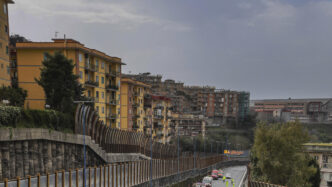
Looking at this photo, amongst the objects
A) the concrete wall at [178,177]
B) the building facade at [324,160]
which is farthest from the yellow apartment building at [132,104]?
the building facade at [324,160]

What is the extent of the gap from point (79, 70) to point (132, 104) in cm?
2136

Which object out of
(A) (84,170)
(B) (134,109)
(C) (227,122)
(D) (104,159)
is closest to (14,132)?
(A) (84,170)

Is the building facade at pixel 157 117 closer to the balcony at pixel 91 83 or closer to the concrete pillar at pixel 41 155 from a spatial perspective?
the balcony at pixel 91 83

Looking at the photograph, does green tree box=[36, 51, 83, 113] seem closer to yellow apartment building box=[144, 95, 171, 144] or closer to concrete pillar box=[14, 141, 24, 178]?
concrete pillar box=[14, 141, 24, 178]

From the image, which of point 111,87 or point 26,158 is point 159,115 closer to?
point 111,87

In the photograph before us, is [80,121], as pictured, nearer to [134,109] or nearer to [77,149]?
[77,149]

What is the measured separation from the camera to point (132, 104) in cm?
5931

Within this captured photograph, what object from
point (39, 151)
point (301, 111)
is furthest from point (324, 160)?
point (301, 111)

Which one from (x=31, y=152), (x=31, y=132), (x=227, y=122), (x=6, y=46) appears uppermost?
(x=6, y=46)

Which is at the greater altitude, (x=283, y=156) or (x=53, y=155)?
(x=53, y=155)

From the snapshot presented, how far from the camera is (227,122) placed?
135500mm

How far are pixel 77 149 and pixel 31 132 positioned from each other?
19.4 ft

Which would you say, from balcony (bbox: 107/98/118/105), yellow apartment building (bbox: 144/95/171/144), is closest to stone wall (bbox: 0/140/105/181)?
balcony (bbox: 107/98/118/105)

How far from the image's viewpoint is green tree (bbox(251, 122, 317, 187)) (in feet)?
105
